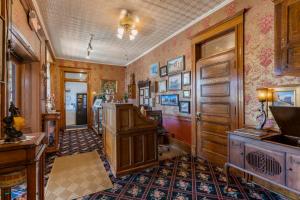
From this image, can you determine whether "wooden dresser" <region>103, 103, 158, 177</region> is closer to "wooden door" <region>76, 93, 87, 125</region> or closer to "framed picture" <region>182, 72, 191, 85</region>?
"framed picture" <region>182, 72, 191, 85</region>

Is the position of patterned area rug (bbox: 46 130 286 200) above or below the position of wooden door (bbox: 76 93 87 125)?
below

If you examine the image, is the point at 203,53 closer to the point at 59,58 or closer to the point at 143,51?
the point at 143,51

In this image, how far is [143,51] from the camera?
19.2 ft

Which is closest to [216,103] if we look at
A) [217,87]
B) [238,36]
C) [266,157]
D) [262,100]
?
[217,87]

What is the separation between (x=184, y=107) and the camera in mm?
3979

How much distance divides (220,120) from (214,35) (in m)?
1.71

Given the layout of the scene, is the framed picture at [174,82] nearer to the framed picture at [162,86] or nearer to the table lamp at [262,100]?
the framed picture at [162,86]

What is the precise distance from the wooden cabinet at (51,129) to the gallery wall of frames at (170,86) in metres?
2.94

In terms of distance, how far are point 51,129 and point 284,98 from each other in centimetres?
484

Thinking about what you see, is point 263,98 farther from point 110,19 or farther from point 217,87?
point 110,19

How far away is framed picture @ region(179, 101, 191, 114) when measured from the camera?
152 inches

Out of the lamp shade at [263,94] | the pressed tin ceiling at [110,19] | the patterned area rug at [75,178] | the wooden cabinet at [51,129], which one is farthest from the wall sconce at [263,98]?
the wooden cabinet at [51,129]

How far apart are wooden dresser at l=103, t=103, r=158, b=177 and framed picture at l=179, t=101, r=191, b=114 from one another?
1.15m

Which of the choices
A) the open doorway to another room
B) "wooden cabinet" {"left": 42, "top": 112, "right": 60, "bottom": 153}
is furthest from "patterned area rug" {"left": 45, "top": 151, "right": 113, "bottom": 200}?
the open doorway to another room
